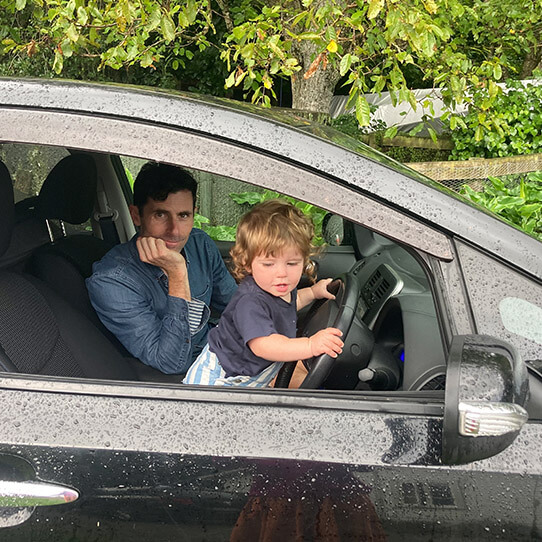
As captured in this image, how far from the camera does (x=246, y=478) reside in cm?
131

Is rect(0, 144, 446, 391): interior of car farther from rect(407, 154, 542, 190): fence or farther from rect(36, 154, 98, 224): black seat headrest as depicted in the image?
rect(407, 154, 542, 190): fence

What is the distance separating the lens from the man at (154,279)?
2.18 metres

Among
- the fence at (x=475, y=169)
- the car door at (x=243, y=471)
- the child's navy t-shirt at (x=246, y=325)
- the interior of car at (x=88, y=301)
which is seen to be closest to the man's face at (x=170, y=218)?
the interior of car at (x=88, y=301)

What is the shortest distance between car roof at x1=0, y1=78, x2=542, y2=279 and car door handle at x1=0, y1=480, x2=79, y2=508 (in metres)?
0.69

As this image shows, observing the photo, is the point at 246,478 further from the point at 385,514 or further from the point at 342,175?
the point at 342,175

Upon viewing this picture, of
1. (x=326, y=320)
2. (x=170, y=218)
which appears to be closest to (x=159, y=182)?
(x=170, y=218)

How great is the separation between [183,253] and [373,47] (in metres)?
2.20

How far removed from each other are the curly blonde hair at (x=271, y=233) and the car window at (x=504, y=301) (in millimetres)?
643

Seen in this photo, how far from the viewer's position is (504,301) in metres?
1.38

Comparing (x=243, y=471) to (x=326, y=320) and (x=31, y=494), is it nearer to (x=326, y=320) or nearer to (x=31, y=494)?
(x=31, y=494)

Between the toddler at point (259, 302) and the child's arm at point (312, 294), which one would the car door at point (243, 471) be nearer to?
the toddler at point (259, 302)

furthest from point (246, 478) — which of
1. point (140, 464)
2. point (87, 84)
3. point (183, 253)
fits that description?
point (183, 253)

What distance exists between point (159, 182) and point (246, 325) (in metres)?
0.66

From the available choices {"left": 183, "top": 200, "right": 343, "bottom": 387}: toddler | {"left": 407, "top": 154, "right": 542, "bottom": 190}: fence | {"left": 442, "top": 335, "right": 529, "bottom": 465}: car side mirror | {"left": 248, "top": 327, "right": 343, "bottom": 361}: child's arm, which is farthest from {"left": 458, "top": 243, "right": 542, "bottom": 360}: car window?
{"left": 407, "top": 154, "right": 542, "bottom": 190}: fence
